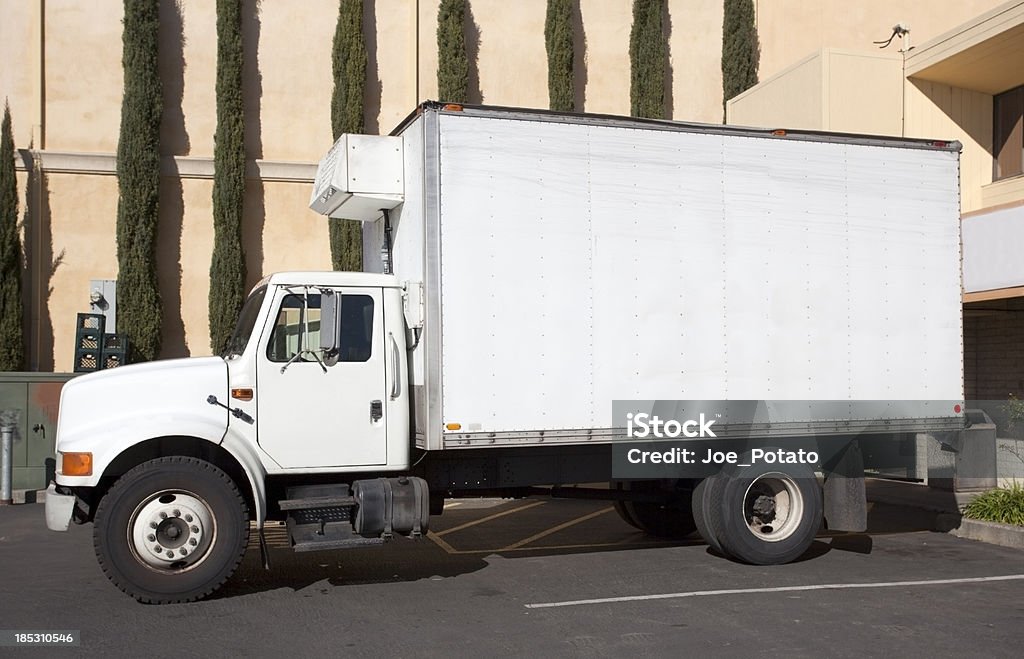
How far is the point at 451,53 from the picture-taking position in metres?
21.8

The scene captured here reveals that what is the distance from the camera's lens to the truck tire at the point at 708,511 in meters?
9.64

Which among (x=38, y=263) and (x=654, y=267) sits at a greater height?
(x=38, y=263)

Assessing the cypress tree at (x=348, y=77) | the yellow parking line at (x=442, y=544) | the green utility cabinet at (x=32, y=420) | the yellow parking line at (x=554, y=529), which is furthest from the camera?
the cypress tree at (x=348, y=77)

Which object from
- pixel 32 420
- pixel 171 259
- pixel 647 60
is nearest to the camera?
pixel 32 420

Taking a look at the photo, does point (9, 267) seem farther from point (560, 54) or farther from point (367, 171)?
point (367, 171)

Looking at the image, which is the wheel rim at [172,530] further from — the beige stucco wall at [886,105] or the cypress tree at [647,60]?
the cypress tree at [647,60]

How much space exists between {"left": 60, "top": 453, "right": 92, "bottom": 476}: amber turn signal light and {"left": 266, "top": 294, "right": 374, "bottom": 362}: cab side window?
1.60 m

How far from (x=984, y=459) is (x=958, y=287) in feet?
12.7

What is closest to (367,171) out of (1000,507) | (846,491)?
(846,491)

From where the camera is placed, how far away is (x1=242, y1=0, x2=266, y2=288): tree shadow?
21.1m

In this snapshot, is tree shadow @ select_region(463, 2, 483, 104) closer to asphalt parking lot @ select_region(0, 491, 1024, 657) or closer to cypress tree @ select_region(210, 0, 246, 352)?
cypress tree @ select_region(210, 0, 246, 352)

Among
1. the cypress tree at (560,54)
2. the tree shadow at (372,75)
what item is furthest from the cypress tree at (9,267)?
the cypress tree at (560,54)

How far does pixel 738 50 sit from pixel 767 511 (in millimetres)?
15964

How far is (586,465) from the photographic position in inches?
372
